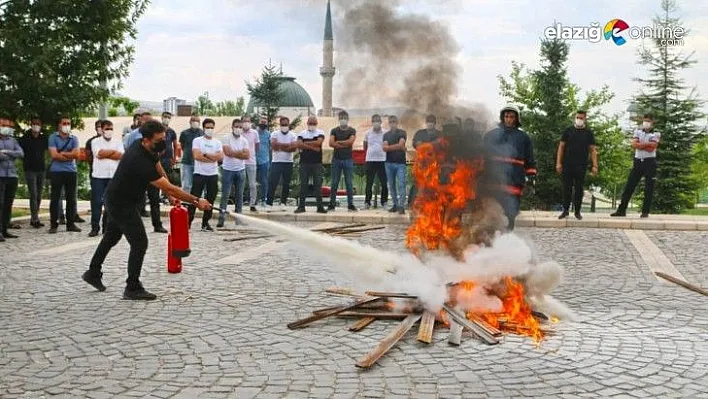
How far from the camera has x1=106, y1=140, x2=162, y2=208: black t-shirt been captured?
7.38 m

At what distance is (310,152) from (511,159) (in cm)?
640

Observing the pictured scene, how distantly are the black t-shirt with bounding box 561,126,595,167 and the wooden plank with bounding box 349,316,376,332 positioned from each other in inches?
350

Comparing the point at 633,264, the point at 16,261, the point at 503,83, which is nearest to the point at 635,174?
the point at 633,264

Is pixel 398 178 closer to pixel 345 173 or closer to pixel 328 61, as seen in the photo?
pixel 345 173

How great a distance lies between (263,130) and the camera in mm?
16328

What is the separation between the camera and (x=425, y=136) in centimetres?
736

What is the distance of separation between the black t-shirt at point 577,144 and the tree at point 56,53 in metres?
9.08

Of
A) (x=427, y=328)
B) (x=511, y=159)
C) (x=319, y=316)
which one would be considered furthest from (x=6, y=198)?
(x=427, y=328)

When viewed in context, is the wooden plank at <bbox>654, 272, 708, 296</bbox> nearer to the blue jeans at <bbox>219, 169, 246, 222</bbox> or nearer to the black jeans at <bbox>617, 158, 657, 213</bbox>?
the black jeans at <bbox>617, 158, 657, 213</bbox>

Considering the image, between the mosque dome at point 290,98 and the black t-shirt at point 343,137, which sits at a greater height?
the mosque dome at point 290,98

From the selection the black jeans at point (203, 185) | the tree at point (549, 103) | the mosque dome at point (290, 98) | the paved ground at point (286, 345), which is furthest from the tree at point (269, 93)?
the paved ground at point (286, 345)

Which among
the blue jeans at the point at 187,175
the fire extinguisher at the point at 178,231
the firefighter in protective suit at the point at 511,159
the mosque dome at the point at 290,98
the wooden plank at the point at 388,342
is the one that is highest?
the mosque dome at the point at 290,98

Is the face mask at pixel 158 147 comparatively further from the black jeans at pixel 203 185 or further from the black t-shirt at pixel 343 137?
the black t-shirt at pixel 343 137

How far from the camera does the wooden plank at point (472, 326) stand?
18.4 ft
